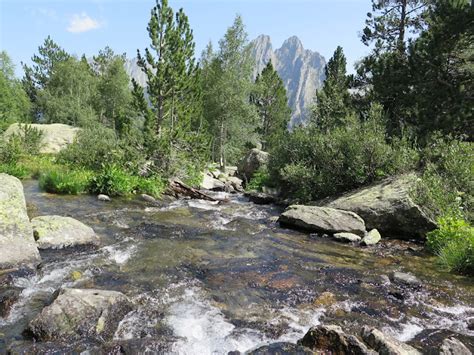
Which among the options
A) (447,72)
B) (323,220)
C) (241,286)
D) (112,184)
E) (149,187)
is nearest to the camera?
(241,286)

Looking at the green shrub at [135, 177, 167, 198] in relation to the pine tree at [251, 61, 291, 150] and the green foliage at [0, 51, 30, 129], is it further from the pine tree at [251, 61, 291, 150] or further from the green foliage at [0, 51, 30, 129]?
the pine tree at [251, 61, 291, 150]

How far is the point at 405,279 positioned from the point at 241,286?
3.59 m

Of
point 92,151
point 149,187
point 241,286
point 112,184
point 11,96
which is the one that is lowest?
point 241,286

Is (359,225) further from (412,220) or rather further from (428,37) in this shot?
(428,37)

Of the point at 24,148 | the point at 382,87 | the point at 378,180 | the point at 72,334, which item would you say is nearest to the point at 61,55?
the point at 24,148

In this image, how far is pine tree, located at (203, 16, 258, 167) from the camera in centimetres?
3662

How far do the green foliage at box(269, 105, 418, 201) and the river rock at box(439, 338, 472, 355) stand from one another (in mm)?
11031

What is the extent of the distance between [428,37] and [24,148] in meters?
28.1

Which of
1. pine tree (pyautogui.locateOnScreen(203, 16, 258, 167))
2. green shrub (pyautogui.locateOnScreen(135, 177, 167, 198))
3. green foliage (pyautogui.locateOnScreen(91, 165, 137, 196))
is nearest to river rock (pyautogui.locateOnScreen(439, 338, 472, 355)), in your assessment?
green foliage (pyautogui.locateOnScreen(91, 165, 137, 196))

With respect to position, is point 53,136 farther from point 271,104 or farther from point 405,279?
point 405,279

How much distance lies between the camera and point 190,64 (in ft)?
91.8

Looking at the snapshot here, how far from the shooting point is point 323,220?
1240 cm

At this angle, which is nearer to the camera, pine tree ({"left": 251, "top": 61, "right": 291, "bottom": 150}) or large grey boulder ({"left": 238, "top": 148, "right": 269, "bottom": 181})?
large grey boulder ({"left": 238, "top": 148, "right": 269, "bottom": 181})

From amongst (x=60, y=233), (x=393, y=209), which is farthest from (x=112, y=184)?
(x=393, y=209)
